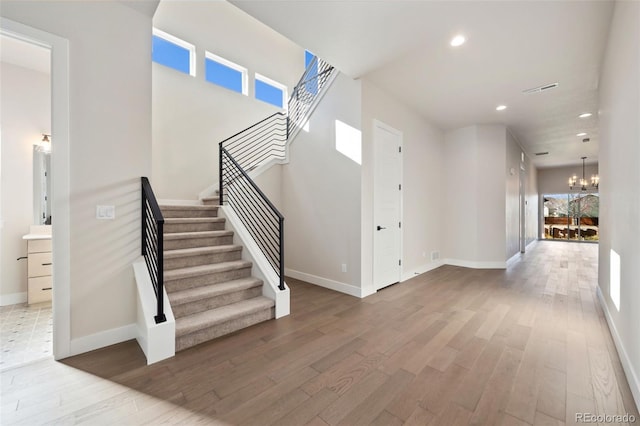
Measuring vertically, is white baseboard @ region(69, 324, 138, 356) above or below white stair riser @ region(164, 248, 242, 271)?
below

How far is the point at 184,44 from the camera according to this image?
17.7ft

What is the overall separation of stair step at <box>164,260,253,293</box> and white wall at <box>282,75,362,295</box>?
4.63 ft

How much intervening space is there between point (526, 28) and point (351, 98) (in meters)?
2.06

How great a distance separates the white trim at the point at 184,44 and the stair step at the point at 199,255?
4119 mm

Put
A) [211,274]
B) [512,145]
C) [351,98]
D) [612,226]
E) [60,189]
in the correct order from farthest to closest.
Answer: [512,145] → [351,98] → [211,274] → [612,226] → [60,189]

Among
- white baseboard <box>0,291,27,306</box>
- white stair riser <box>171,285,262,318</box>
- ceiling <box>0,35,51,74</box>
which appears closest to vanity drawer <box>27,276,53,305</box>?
white baseboard <box>0,291,27,306</box>

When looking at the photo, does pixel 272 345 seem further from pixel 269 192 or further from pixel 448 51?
pixel 448 51

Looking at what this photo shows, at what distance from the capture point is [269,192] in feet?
16.0

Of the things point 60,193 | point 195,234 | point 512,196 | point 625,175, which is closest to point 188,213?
point 195,234

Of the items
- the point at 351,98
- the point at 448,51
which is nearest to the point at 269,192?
the point at 351,98

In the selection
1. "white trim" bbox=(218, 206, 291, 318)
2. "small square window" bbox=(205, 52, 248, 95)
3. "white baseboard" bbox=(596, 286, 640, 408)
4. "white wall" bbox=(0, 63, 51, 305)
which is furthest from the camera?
"small square window" bbox=(205, 52, 248, 95)

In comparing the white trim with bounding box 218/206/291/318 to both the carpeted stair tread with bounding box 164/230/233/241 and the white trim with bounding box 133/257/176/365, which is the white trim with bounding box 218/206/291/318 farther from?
the white trim with bounding box 133/257/176/365

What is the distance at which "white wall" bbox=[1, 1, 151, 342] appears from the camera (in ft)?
7.37

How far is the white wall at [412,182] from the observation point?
390cm
